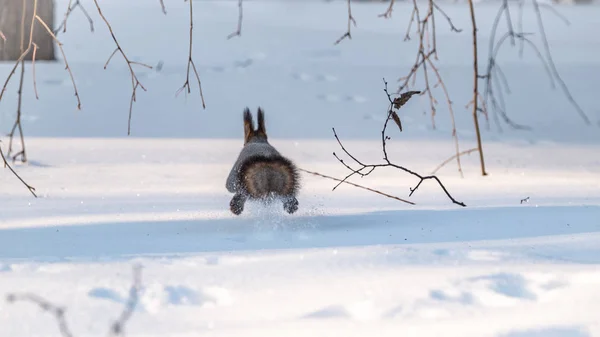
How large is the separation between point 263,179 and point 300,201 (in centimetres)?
74

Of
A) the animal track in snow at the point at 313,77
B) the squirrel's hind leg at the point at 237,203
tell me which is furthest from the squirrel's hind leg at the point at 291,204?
the animal track in snow at the point at 313,77

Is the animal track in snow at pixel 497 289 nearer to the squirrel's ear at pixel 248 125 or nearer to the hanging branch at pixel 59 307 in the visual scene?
the hanging branch at pixel 59 307

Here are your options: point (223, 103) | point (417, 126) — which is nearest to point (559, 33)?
point (417, 126)

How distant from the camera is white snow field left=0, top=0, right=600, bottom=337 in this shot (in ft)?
9.07

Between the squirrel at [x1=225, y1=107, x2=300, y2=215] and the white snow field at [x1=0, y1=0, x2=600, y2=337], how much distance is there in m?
0.11

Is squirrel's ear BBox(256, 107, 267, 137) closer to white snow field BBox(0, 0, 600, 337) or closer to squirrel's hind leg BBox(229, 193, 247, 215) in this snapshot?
white snow field BBox(0, 0, 600, 337)

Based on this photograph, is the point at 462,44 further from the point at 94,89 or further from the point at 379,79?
the point at 94,89

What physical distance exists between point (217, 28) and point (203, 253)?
9790 millimetres

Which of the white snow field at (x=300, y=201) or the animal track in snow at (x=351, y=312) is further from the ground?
the animal track in snow at (x=351, y=312)

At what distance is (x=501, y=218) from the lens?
4406 mm

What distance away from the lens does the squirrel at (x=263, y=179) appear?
4512 mm

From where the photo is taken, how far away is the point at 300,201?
521cm

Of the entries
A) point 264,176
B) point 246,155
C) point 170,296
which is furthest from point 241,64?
point 170,296

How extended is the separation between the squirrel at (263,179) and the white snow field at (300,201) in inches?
4.5
